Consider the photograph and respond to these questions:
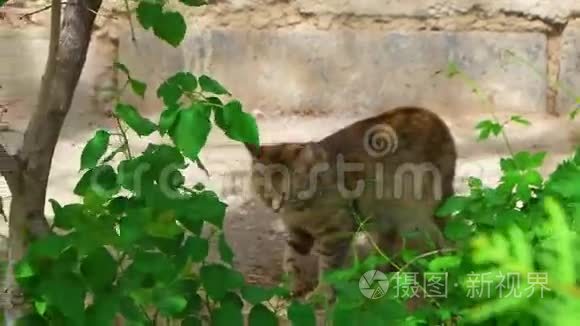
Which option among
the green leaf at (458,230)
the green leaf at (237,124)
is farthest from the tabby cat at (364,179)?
the green leaf at (237,124)

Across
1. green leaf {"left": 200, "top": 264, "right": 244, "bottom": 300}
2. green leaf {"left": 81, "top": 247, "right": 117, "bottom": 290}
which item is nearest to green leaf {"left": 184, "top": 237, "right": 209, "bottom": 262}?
green leaf {"left": 200, "top": 264, "right": 244, "bottom": 300}

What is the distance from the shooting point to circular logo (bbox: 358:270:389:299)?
138 centimetres

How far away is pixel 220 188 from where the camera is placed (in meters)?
2.69

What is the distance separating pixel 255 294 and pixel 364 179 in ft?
3.76

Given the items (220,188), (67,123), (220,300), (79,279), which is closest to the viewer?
(79,279)

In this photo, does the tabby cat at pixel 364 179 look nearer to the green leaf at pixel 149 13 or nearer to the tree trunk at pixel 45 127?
the tree trunk at pixel 45 127

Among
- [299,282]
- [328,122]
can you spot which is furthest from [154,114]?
[299,282]

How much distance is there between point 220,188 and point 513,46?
122cm

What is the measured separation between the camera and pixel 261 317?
1.35 m

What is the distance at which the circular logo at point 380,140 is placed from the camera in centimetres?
239

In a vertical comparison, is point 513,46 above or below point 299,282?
above

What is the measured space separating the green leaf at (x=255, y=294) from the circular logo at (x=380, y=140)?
43.5 inches

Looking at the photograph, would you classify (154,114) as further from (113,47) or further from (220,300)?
(220,300)

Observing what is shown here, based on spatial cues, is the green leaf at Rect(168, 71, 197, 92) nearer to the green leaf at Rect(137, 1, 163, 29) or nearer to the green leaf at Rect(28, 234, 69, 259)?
the green leaf at Rect(137, 1, 163, 29)
